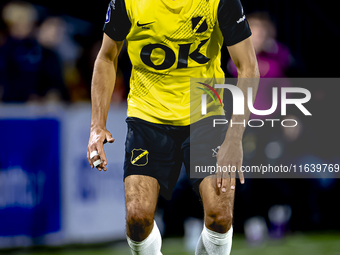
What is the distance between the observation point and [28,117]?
5.27 meters

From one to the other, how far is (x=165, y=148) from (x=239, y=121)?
508mm

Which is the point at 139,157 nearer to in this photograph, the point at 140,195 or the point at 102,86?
the point at 140,195

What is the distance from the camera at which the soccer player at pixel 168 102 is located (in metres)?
3.24

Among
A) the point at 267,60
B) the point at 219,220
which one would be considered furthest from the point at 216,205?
the point at 267,60

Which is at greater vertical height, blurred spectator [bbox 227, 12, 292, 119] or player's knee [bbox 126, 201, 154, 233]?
blurred spectator [bbox 227, 12, 292, 119]

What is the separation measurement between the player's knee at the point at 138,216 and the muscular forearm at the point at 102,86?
67 cm

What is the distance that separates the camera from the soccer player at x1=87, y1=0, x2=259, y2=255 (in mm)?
3242

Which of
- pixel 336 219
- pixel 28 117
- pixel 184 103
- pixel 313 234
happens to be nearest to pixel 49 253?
pixel 28 117

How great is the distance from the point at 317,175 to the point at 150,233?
11.6ft

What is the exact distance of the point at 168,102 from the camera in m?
3.45

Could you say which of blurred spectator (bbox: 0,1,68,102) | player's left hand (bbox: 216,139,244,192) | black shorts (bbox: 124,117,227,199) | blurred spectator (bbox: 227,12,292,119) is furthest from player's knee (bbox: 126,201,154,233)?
blurred spectator (bbox: 227,12,292,119)

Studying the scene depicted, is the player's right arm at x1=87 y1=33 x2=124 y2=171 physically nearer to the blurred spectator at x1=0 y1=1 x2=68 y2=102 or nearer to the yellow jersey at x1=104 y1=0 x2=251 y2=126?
the yellow jersey at x1=104 y1=0 x2=251 y2=126

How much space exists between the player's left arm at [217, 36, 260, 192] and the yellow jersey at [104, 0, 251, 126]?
0.08 meters

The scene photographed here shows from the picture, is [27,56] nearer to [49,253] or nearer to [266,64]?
[49,253]
